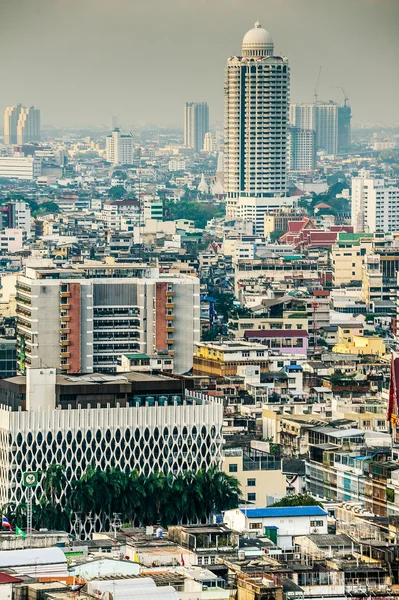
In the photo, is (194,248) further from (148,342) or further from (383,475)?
(383,475)

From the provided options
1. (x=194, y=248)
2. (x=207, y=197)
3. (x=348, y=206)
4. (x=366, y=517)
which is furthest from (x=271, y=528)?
(x=207, y=197)

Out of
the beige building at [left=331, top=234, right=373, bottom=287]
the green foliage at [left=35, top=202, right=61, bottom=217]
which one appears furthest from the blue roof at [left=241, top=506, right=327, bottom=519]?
the green foliage at [left=35, top=202, right=61, bottom=217]

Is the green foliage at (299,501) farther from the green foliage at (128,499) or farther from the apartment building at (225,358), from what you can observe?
the apartment building at (225,358)

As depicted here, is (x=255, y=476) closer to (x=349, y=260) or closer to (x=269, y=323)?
(x=269, y=323)

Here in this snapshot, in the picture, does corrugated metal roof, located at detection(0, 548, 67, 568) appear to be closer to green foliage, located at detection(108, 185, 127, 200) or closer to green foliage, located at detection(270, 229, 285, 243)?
green foliage, located at detection(270, 229, 285, 243)

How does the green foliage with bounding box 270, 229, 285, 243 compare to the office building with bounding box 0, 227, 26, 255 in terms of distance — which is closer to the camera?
the office building with bounding box 0, 227, 26, 255

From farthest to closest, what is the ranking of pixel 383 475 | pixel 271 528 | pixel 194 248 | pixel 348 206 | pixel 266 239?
pixel 348 206, pixel 266 239, pixel 194 248, pixel 383 475, pixel 271 528
